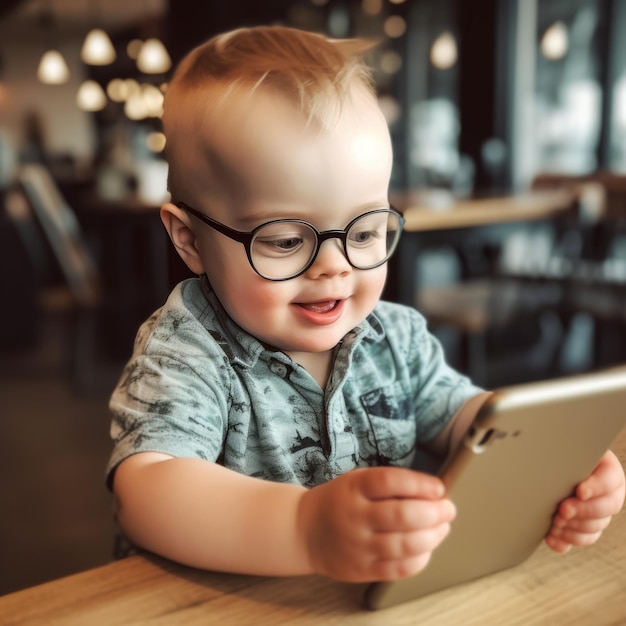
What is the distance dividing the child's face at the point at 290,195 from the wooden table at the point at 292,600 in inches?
6.3

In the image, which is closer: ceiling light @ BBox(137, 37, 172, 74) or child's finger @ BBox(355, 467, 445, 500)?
child's finger @ BBox(355, 467, 445, 500)

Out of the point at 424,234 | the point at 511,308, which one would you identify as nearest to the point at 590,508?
the point at 424,234

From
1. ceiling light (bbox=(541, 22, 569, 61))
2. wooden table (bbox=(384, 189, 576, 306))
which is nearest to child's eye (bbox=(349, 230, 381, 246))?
wooden table (bbox=(384, 189, 576, 306))

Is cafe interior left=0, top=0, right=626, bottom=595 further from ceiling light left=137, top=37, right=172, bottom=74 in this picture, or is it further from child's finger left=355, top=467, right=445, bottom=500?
child's finger left=355, top=467, right=445, bottom=500

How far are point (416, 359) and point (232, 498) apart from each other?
0.87ft

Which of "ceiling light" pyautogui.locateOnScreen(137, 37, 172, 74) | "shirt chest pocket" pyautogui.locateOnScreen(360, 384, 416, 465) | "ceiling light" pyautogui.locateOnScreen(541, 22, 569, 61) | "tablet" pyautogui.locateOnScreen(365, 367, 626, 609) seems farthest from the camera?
"ceiling light" pyautogui.locateOnScreen(137, 37, 172, 74)

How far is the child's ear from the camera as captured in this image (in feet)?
1.62

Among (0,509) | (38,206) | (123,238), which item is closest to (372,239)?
(0,509)

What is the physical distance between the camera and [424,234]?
262cm

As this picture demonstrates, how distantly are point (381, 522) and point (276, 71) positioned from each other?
28 centimetres

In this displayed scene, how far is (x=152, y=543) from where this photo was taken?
42cm

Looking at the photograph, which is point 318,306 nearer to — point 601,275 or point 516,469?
point 516,469

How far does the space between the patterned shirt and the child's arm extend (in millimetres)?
42

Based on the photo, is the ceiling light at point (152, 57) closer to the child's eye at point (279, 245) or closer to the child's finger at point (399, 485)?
the child's eye at point (279, 245)
